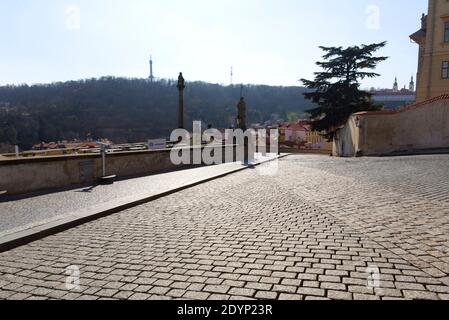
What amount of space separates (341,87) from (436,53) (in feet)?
26.4

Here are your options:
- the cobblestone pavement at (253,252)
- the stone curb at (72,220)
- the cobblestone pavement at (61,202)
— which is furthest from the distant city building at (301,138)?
the stone curb at (72,220)

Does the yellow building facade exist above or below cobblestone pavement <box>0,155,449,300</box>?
above

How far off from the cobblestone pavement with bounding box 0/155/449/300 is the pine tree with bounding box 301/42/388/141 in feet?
85.8

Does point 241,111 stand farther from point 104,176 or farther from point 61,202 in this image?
point 61,202

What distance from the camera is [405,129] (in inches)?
771

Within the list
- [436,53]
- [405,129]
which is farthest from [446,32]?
[405,129]

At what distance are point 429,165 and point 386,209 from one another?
7.56m

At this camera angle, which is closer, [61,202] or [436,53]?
[61,202]

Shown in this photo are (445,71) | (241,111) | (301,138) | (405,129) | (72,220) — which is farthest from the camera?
(301,138)

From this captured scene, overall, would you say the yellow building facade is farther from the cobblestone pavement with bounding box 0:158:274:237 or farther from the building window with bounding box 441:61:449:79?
the cobblestone pavement with bounding box 0:158:274:237

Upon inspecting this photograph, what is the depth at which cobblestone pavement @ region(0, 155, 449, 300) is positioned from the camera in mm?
3455

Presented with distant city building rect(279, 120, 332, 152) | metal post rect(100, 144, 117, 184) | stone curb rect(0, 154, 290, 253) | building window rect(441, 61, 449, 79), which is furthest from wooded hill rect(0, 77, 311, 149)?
stone curb rect(0, 154, 290, 253)
